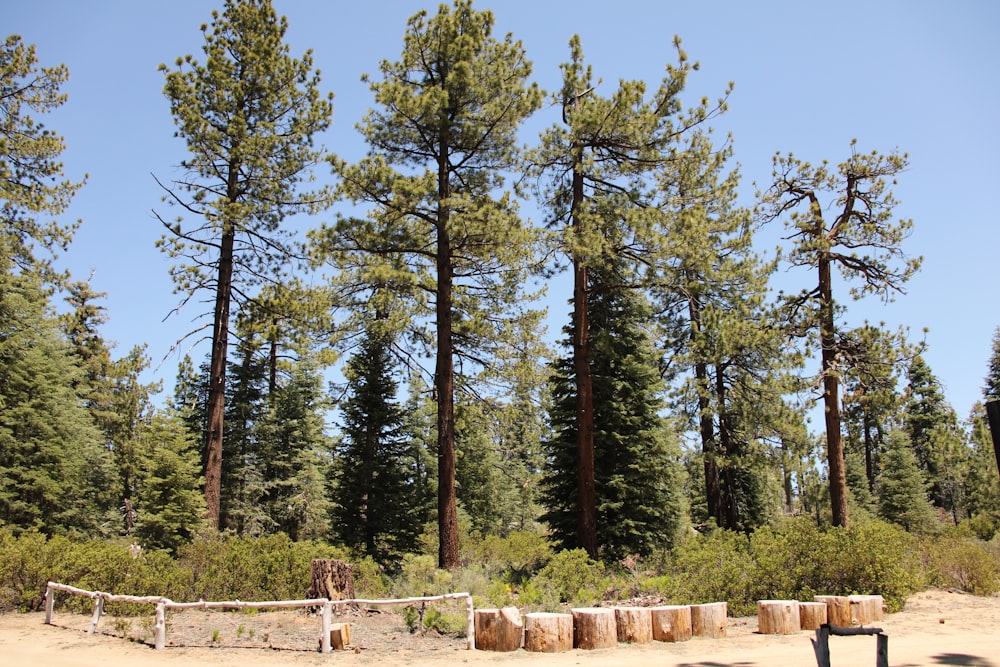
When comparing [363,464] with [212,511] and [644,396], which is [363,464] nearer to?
[212,511]

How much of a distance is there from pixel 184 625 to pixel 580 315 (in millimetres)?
11374

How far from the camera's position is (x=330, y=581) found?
1130cm

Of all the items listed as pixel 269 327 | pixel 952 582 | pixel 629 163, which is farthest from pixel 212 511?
pixel 952 582

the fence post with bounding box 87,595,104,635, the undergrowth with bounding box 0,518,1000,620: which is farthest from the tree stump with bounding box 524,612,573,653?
the fence post with bounding box 87,595,104,635

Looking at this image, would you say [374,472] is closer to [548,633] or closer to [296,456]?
[296,456]

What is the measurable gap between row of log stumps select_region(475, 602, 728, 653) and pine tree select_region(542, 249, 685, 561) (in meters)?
8.74

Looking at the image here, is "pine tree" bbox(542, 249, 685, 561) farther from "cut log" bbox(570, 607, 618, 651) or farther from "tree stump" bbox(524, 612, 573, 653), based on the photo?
"tree stump" bbox(524, 612, 573, 653)

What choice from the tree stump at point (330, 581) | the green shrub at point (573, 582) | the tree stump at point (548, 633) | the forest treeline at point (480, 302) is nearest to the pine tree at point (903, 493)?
the forest treeline at point (480, 302)

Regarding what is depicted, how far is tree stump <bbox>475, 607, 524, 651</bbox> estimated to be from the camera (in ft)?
28.1

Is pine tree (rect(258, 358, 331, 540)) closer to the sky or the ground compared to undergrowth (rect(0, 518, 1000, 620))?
closer to the sky

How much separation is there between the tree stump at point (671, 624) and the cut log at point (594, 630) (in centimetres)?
73

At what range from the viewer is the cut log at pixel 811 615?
9609 mm

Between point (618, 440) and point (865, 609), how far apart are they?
29.7ft

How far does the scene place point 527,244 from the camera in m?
16.3
